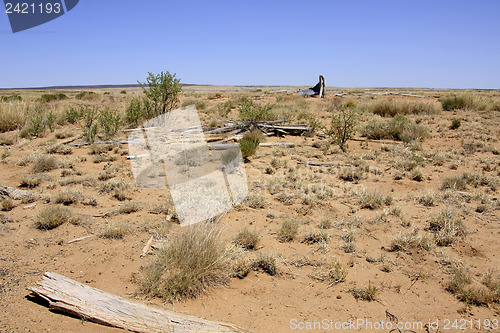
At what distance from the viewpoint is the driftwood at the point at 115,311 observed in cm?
260

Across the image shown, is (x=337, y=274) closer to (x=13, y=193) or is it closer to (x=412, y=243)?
(x=412, y=243)

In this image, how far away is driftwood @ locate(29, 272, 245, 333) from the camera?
260cm

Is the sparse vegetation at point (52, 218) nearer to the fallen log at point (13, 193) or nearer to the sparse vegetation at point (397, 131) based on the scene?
the fallen log at point (13, 193)

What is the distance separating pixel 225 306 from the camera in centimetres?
306

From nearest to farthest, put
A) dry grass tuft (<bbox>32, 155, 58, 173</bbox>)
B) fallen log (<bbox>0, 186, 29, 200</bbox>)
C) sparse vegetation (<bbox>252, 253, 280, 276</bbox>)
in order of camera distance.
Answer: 1. sparse vegetation (<bbox>252, 253, 280, 276</bbox>)
2. fallen log (<bbox>0, 186, 29, 200</bbox>)
3. dry grass tuft (<bbox>32, 155, 58, 173</bbox>)

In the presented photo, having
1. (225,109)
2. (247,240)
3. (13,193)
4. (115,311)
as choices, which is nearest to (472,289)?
(247,240)

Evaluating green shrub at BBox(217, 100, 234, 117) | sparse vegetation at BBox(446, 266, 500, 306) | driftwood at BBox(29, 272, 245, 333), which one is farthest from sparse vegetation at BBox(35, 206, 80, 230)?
green shrub at BBox(217, 100, 234, 117)

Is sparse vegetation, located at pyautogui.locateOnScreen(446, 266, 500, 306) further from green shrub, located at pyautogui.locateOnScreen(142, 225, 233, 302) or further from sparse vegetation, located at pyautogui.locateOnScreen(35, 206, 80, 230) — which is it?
sparse vegetation, located at pyautogui.locateOnScreen(35, 206, 80, 230)

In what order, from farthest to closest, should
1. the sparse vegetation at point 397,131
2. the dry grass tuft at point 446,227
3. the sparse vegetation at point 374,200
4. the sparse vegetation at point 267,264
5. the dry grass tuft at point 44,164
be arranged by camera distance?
1. the sparse vegetation at point 397,131
2. the dry grass tuft at point 44,164
3. the sparse vegetation at point 374,200
4. the dry grass tuft at point 446,227
5. the sparse vegetation at point 267,264

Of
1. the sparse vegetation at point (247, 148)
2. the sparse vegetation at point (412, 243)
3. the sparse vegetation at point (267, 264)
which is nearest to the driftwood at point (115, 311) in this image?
the sparse vegetation at point (267, 264)

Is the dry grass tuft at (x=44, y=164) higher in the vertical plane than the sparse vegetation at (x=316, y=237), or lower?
higher

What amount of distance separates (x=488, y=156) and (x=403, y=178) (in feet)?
11.3

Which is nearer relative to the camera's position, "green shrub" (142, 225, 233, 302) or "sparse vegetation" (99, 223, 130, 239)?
"green shrub" (142, 225, 233, 302)

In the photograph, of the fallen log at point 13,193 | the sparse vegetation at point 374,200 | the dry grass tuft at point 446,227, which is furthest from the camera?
the sparse vegetation at point 374,200
